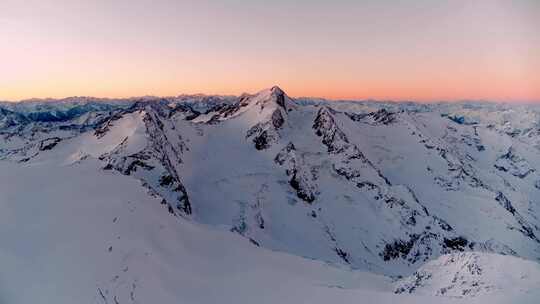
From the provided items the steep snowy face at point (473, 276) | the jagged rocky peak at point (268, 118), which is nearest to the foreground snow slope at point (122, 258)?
the steep snowy face at point (473, 276)

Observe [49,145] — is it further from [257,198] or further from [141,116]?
[257,198]

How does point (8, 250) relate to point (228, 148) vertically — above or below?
above

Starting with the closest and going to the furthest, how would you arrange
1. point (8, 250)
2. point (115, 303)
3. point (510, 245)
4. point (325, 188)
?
point (115, 303) < point (8, 250) < point (325, 188) < point (510, 245)

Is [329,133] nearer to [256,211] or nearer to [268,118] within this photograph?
[268,118]

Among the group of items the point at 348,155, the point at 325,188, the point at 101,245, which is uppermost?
the point at 101,245

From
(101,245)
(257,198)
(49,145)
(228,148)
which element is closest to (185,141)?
(228,148)

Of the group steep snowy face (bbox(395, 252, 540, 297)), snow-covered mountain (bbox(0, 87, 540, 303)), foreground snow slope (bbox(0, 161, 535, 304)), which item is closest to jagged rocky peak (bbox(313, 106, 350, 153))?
snow-covered mountain (bbox(0, 87, 540, 303))

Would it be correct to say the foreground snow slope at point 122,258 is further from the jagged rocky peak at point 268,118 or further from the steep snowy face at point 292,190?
the jagged rocky peak at point 268,118

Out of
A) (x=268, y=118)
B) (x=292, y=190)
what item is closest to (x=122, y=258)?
(x=292, y=190)
